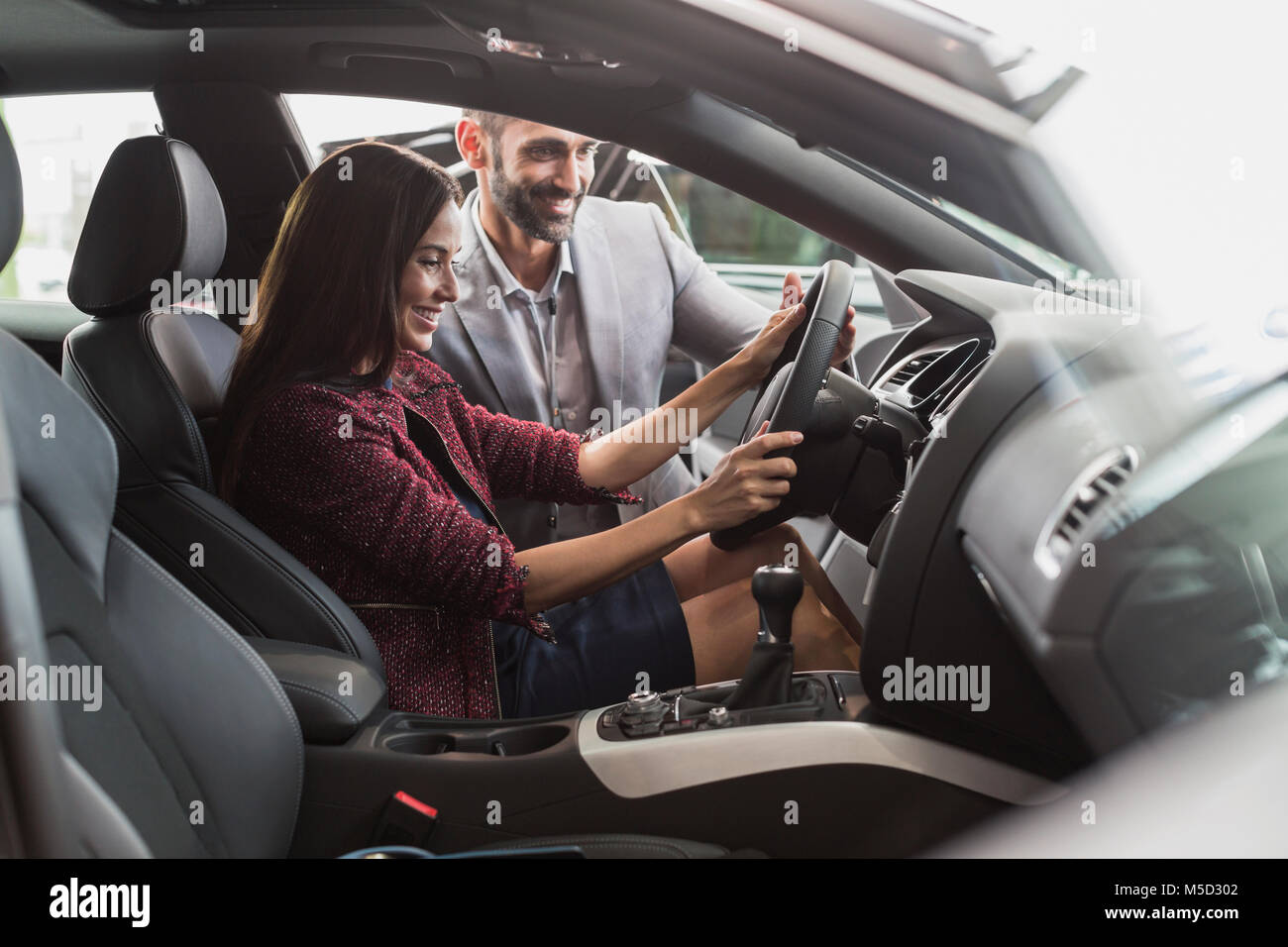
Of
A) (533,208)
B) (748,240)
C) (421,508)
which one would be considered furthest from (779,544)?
(748,240)

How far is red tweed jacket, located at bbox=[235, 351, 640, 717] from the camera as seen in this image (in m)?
1.33

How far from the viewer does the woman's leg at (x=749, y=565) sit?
1.48m

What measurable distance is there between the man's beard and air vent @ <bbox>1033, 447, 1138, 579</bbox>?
1.29m

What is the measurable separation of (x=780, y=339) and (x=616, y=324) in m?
0.51

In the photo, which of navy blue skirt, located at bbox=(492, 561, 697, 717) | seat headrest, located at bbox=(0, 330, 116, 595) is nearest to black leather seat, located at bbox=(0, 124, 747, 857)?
seat headrest, located at bbox=(0, 330, 116, 595)

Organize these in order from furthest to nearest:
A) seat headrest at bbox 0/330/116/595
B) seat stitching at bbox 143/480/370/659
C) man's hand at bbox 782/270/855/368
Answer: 1. man's hand at bbox 782/270/855/368
2. seat stitching at bbox 143/480/370/659
3. seat headrest at bbox 0/330/116/595

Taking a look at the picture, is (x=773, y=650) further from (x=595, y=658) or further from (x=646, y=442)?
(x=646, y=442)

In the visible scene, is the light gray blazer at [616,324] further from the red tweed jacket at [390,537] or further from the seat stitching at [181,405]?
the seat stitching at [181,405]

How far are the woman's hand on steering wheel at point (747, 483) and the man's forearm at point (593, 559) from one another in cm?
6

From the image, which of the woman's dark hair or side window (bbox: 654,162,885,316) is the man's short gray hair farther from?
the woman's dark hair

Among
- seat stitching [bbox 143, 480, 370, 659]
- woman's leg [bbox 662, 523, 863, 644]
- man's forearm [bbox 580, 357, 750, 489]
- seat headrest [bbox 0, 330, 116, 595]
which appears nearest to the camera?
seat headrest [bbox 0, 330, 116, 595]
